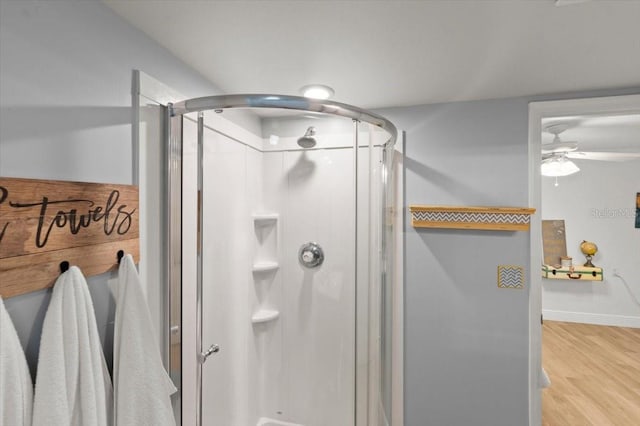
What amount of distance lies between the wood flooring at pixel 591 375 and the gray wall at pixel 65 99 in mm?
3226

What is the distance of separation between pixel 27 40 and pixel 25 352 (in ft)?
2.52

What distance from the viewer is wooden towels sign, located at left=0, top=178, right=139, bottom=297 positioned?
0.75 meters

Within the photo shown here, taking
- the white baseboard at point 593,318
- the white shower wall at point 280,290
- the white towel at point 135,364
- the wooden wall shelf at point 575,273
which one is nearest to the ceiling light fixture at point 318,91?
the white shower wall at point 280,290

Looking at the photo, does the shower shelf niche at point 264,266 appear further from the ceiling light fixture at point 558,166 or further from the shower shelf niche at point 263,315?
the ceiling light fixture at point 558,166

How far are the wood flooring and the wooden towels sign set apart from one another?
10.3 ft

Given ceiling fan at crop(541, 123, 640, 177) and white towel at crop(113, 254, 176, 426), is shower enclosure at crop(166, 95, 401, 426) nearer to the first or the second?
white towel at crop(113, 254, 176, 426)

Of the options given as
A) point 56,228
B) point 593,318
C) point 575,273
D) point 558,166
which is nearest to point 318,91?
point 56,228

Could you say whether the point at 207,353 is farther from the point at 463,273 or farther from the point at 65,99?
the point at 463,273

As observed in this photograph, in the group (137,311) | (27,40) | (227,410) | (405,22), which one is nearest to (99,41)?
(27,40)

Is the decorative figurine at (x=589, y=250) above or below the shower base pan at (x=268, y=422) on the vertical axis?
above

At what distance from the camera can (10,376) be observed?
0.72m

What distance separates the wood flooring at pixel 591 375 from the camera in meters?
2.56

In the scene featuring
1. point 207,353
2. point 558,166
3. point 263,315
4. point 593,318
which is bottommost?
point 593,318

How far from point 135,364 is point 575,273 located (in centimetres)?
523
